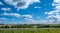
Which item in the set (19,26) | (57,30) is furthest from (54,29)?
(19,26)

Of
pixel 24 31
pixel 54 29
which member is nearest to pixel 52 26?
pixel 54 29

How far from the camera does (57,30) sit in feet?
25.5

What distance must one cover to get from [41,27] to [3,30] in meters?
1.21

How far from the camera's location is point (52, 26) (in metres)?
7.87

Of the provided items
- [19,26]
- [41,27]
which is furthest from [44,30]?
[19,26]

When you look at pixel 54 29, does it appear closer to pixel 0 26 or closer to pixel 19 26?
pixel 19 26

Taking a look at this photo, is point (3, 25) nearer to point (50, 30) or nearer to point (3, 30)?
point (3, 30)

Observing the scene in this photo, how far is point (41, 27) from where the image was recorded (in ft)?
25.6

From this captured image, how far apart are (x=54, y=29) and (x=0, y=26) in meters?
1.73

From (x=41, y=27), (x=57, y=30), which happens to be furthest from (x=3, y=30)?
(x=57, y=30)

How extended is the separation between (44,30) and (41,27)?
17 cm

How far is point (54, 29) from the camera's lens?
7770 millimetres

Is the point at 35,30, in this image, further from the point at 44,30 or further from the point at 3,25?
the point at 3,25

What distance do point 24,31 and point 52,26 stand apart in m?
0.95
